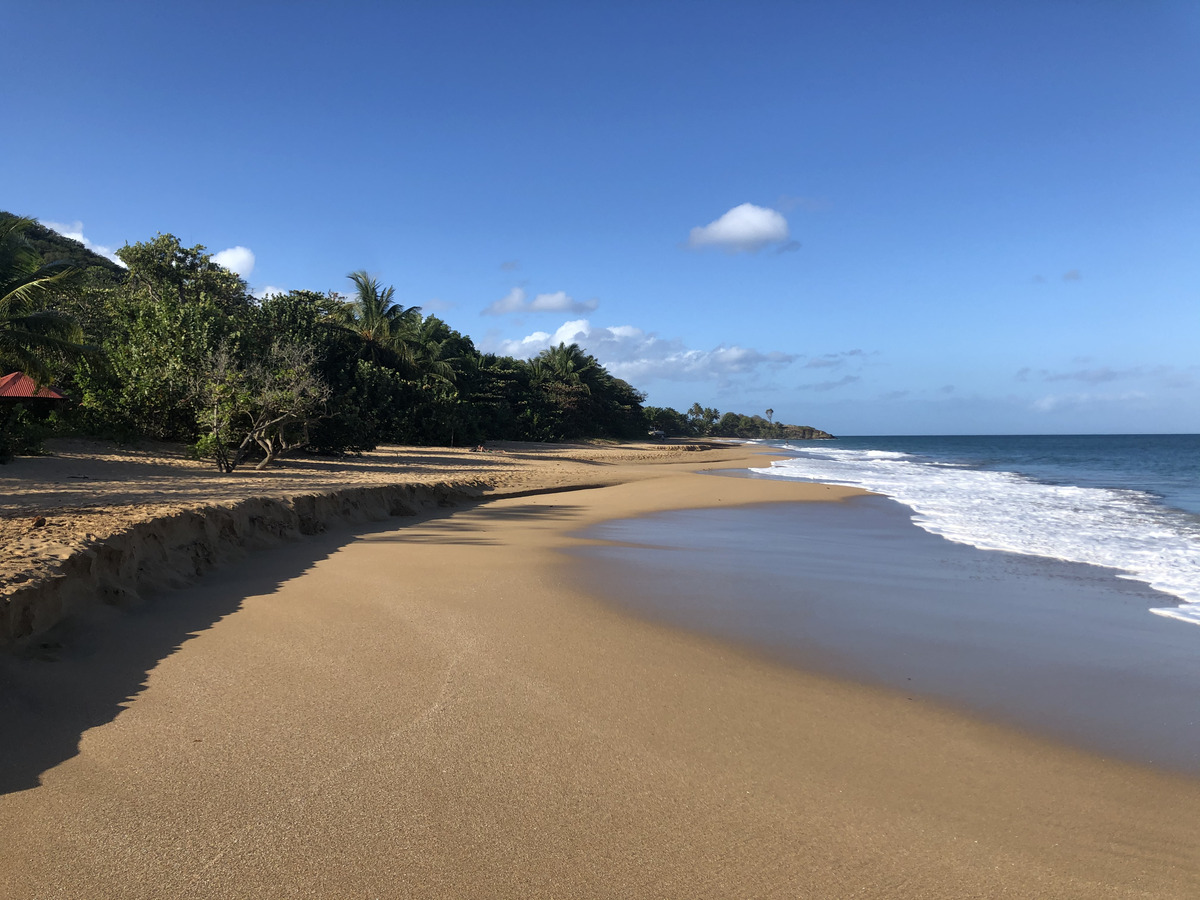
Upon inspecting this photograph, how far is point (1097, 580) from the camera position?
8.07 metres

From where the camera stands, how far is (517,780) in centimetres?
318

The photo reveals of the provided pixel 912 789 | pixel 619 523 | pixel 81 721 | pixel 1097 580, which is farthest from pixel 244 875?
pixel 619 523

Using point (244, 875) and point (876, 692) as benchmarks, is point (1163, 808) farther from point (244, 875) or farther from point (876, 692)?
point (244, 875)

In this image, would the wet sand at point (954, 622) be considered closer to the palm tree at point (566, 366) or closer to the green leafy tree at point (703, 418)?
the palm tree at point (566, 366)

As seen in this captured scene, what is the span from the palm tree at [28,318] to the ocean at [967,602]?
41.1 ft

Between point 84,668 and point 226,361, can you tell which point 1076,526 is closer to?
point 84,668

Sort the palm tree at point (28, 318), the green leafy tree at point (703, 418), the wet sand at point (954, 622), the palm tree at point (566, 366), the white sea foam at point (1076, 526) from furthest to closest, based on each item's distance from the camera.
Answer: the green leafy tree at point (703, 418) < the palm tree at point (566, 366) < the palm tree at point (28, 318) < the white sea foam at point (1076, 526) < the wet sand at point (954, 622)

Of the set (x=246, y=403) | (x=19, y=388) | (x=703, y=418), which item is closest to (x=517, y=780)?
(x=246, y=403)

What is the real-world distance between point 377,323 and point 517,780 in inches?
1344

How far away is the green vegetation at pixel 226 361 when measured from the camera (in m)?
14.8

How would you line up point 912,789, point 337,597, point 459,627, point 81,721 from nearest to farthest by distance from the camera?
1. point 912,789
2. point 81,721
3. point 459,627
4. point 337,597

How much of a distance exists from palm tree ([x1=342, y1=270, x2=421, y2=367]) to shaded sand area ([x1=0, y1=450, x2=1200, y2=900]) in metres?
29.5

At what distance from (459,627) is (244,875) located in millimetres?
3067

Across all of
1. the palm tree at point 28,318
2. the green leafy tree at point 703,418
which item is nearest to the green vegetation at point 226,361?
the palm tree at point 28,318
